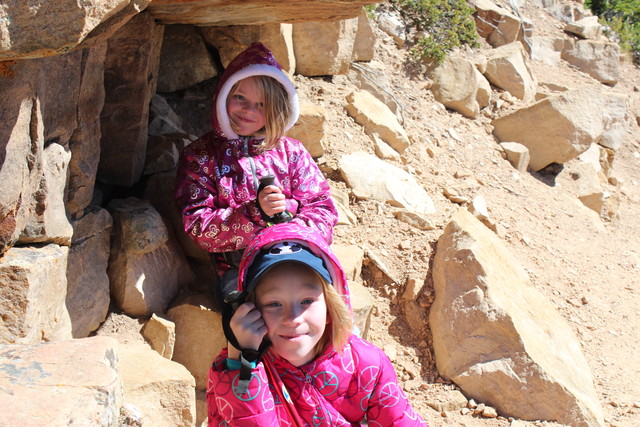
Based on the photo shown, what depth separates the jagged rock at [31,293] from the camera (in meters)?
2.34

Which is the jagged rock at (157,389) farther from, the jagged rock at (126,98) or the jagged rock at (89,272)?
the jagged rock at (126,98)

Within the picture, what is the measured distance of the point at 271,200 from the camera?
9.96 ft

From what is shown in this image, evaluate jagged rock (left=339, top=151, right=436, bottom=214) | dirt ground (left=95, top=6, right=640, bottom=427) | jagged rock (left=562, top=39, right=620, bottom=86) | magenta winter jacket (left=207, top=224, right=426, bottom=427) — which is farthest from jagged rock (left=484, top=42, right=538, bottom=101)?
magenta winter jacket (left=207, top=224, right=426, bottom=427)

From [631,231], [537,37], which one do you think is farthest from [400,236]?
[537,37]

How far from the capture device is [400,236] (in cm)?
447

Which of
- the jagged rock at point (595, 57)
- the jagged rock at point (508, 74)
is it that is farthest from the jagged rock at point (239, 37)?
the jagged rock at point (595, 57)

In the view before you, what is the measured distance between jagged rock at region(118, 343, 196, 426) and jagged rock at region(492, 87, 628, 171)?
16.5 ft

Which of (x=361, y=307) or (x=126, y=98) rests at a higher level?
(x=126, y=98)

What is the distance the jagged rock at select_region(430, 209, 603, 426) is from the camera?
3621 mm

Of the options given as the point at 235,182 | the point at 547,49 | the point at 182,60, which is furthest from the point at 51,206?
the point at 547,49

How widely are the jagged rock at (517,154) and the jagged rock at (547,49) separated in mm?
2791

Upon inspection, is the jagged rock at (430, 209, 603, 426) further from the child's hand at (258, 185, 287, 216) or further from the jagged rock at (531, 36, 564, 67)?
the jagged rock at (531, 36, 564, 67)

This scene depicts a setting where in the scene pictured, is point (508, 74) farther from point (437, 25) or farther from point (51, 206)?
point (51, 206)

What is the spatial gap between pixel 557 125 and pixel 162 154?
4.46 m
